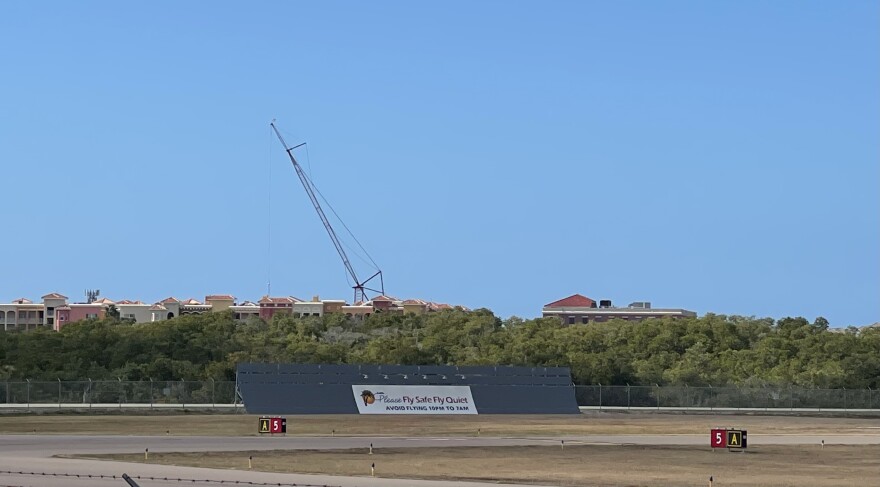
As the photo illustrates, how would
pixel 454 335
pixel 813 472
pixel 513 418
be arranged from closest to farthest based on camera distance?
pixel 813 472 → pixel 513 418 → pixel 454 335

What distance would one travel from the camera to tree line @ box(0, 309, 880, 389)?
109125 mm

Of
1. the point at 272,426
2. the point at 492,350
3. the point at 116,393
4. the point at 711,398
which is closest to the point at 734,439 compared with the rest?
the point at 272,426

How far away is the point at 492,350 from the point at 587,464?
75.1 metres

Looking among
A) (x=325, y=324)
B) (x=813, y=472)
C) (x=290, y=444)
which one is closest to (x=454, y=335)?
(x=325, y=324)

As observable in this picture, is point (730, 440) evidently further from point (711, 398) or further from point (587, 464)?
point (711, 398)

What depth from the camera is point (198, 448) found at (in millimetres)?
52906

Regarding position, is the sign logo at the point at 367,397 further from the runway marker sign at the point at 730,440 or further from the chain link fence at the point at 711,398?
the runway marker sign at the point at 730,440

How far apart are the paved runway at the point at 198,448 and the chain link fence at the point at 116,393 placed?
2728 cm

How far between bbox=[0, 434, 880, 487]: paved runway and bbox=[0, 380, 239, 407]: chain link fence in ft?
89.5

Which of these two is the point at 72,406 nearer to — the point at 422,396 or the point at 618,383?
the point at 422,396

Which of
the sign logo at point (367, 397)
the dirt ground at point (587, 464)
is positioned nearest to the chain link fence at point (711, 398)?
the sign logo at point (367, 397)

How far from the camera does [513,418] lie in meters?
82.6

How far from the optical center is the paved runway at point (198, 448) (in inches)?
1538

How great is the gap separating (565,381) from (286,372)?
802 inches
